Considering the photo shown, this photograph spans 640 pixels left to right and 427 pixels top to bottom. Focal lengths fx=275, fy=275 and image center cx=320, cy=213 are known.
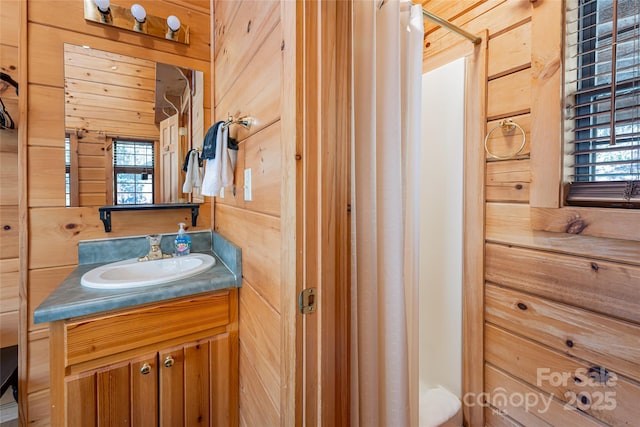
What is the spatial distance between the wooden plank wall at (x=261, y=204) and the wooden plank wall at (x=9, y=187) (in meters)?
0.96

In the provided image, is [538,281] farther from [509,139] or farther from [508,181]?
→ [509,139]

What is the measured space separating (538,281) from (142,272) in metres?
1.74

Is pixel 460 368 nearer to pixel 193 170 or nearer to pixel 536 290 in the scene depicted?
pixel 536 290

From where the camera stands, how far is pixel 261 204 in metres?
0.98

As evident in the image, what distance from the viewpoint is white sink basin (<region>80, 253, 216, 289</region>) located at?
1.09 meters

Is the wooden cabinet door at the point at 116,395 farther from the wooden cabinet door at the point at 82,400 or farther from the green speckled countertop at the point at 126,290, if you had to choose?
the green speckled countertop at the point at 126,290

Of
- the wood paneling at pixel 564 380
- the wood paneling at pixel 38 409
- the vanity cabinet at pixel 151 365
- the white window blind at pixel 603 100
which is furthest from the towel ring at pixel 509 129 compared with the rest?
the wood paneling at pixel 38 409

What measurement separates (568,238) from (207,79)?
77.5 inches

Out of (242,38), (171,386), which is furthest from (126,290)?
(242,38)

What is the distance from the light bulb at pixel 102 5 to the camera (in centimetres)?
137

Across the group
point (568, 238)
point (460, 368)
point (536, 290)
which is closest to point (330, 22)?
point (568, 238)

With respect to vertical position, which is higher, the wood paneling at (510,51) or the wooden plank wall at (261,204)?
the wood paneling at (510,51)

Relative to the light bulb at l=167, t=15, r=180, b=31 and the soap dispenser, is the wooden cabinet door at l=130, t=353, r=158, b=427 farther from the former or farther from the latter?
the light bulb at l=167, t=15, r=180, b=31

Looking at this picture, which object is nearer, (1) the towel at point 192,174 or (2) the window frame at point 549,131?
(2) the window frame at point 549,131
